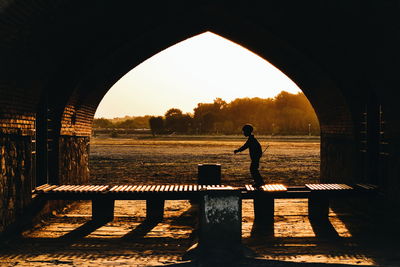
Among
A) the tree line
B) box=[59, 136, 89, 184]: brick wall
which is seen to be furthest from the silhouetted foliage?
Result: box=[59, 136, 89, 184]: brick wall

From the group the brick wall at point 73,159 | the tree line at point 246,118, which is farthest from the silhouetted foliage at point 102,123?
the brick wall at point 73,159

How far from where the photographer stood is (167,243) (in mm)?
6215

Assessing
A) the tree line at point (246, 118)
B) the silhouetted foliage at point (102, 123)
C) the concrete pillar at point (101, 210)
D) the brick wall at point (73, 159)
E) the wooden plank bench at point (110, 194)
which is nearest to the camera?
the wooden plank bench at point (110, 194)

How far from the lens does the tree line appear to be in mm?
96938

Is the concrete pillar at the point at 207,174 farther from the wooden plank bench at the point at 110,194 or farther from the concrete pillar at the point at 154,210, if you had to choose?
the wooden plank bench at the point at 110,194

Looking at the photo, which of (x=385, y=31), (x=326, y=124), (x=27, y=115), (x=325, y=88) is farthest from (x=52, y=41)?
(x=326, y=124)

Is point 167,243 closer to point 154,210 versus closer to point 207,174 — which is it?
point 154,210

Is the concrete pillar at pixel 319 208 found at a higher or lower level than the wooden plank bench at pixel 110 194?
lower

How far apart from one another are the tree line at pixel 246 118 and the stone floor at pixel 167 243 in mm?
82005

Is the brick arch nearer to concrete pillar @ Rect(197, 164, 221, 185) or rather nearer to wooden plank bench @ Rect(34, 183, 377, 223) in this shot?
wooden plank bench @ Rect(34, 183, 377, 223)

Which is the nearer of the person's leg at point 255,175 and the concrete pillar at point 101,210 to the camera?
the concrete pillar at point 101,210

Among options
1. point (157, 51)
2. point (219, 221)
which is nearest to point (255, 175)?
point (219, 221)

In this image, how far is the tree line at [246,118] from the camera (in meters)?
96.9

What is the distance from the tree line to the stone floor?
269ft
